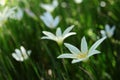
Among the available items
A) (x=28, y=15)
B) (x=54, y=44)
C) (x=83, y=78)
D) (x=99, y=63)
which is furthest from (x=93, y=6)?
(x=83, y=78)

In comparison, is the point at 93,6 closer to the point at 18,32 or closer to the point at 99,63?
the point at 18,32

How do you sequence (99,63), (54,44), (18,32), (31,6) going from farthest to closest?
(31,6), (18,32), (54,44), (99,63)

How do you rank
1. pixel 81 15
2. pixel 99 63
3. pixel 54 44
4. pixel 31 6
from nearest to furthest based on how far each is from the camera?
pixel 99 63, pixel 54 44, pixel 81 15, pixel 31 6

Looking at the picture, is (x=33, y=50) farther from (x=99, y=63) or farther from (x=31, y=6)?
(x=31, y=6)

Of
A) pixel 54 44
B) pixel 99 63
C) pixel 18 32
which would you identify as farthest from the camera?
pixel 18 32

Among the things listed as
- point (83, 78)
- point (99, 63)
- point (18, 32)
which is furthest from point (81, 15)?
point (83, 78)

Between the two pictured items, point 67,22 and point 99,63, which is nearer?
point 99,63

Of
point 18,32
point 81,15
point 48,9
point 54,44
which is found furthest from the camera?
point 48,9

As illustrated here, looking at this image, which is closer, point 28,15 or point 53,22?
point 53,22

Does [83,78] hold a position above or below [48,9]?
below
